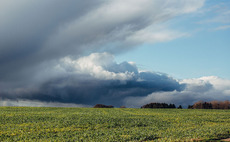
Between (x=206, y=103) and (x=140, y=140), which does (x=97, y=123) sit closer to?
(x=140, y=140)

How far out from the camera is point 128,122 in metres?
45.7

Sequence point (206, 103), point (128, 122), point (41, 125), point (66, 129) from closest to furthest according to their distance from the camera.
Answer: point (66, 129) → point (41, 125) → point (128, 122) → point (206, 103)

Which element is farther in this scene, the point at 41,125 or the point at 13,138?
the point at 41,125

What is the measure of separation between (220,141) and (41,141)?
822 inches

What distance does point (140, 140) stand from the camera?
1172 inches

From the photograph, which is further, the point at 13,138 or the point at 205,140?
the point at 13,138

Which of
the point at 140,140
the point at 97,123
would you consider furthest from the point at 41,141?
the point at 97,123

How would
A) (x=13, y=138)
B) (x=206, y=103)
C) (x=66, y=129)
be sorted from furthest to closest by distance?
1. (x=206, y=103)
2. (x=66, y=129)
3. (x=13, y=138)

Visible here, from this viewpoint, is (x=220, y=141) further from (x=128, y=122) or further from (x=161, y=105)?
(x=161, y=105)

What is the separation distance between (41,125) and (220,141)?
27.9m

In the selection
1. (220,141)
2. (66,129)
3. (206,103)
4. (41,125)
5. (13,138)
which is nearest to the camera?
(220,141)

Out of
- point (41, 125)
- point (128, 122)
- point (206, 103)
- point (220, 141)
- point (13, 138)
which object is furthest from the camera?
point (206, 103)

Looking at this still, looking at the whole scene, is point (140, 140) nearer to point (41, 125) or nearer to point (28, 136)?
point (28, 136)

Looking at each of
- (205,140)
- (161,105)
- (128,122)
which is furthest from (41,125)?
(161,105)
